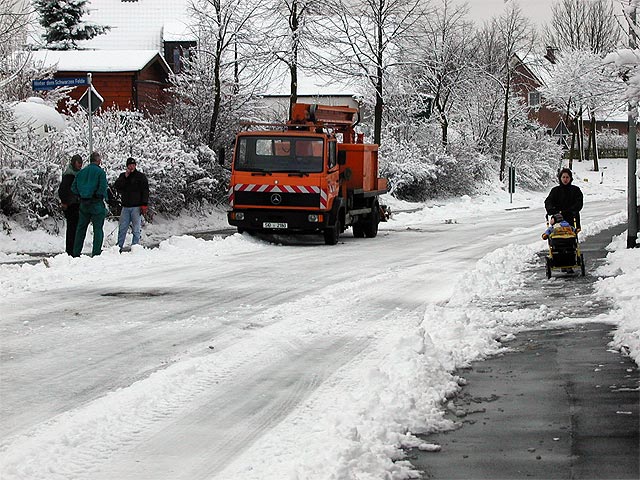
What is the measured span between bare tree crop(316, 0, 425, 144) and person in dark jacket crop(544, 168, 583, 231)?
2523 cm

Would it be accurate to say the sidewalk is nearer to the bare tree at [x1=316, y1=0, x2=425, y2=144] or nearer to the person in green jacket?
the person in green jacket

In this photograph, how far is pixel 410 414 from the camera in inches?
264

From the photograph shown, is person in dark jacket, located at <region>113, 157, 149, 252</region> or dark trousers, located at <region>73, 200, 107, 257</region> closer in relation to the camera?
dark trousers, located at <region>73, 200, 107, 257</region>

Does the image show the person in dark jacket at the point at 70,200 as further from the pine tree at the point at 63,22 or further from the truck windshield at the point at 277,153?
the pine tree at the point at 63,22

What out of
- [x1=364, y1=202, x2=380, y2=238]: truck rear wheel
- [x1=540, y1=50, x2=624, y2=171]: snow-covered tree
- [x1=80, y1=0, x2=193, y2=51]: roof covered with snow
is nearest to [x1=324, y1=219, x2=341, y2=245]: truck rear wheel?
[x1=364, y1=202, x2=380, y2=238]: truck rear wheel

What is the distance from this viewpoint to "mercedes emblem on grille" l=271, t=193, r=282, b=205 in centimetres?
2341

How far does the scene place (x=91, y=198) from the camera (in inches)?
728

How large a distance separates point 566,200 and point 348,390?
365 inches

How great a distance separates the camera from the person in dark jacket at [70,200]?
19.0 m

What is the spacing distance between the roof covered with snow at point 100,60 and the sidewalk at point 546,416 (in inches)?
1771

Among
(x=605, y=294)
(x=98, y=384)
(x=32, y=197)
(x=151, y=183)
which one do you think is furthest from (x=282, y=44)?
(x=98, y=384)

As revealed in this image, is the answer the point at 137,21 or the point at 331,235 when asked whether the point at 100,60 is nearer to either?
the point at 137,21

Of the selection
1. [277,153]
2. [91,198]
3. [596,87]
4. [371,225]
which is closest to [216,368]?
[91,198]

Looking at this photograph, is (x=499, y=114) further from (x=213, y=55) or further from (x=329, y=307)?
(x=329, y=307)
